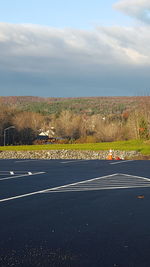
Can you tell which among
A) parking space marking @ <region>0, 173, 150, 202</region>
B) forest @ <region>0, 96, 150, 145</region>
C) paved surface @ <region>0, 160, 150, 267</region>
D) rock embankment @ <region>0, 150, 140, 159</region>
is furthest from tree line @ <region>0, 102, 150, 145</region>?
paved surface @ <region>0, 160, 150, 267</region>

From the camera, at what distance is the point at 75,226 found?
23.9 feet

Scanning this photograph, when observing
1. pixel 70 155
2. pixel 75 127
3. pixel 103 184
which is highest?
pixel 75 127

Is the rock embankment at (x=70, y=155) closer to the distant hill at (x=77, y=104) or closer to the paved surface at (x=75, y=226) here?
the paved surface at (x=75, y=226)

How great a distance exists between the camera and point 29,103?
16625 centimetres

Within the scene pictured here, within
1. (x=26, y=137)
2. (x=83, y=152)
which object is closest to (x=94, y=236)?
(x=83, y=152)

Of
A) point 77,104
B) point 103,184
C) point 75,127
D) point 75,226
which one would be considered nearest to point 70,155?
point 103,184

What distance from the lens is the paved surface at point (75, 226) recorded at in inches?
215

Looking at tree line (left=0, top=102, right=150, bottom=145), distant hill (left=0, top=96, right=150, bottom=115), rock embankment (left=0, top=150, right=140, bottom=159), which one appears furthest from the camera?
distant hill (left=0, top=96, right=150, bottom=115)

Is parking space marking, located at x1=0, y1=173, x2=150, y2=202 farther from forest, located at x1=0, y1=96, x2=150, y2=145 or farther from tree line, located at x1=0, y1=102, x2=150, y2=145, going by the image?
tree line, located at x1=0, y1=102, x2=150, y2=145

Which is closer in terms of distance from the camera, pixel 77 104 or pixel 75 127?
pixel 75 127

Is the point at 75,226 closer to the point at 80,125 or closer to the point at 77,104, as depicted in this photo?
the point at 80,125

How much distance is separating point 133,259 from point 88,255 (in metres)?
0.62

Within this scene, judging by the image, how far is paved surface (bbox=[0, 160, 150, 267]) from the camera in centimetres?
545

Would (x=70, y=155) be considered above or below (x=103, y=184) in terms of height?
below
